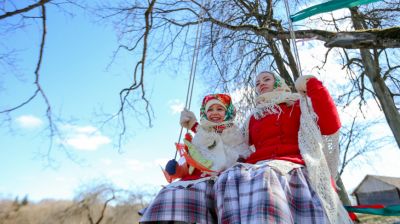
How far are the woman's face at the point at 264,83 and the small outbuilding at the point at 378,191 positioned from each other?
2811cm

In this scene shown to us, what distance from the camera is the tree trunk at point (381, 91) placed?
571 centimetres

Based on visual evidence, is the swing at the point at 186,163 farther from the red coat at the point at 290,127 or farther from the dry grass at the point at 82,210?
the dry grass at the point at 82,210

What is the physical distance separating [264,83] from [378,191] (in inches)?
1212

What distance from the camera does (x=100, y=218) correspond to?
737 inches

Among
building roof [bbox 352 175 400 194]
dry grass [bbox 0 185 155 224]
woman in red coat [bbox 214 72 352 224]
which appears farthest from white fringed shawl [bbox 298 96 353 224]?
building roof [bbox 352 175 400 194]

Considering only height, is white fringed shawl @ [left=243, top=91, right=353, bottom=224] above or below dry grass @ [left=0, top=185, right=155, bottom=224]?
above

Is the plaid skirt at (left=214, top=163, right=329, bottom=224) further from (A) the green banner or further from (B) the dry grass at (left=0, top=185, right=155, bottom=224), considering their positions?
(B) the dry grass at (left=0, top=185, right=155, bottom=224)

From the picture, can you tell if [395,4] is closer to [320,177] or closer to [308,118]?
[308,118]

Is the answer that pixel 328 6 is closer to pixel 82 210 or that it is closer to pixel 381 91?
pixel 381 91

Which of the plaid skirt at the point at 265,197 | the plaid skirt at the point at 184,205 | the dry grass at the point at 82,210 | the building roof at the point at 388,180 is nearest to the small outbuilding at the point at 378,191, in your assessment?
the building roof at the point at 388,180

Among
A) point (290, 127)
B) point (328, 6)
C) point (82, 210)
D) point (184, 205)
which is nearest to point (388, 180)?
point (82, 210)

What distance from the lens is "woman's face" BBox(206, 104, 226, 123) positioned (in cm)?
225

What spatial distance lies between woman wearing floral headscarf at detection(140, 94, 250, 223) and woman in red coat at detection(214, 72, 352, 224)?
0.39 ft

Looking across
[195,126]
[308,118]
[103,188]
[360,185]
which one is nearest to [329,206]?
[308,118]
